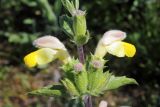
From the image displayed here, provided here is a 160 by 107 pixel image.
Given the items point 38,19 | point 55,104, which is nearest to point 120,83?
point 55,104

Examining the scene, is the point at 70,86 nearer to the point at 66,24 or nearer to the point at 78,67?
the point at 78,67

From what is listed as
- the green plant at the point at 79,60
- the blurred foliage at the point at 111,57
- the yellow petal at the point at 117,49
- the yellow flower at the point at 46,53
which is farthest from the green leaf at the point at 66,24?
the blurred foliage at the point at 111,57

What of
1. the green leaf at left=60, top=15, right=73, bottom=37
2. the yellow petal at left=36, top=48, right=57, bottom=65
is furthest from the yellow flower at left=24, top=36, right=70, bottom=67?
the green leaf at left=60, top=15, right=73, bottom=37

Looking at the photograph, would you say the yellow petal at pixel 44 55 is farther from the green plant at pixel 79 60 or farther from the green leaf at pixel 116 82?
the green leaf at pixel 116 82

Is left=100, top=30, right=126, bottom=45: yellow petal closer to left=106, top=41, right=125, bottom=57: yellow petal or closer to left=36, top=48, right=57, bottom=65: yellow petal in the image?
left=106, top=41, right=125, bottom=57: yellow petal

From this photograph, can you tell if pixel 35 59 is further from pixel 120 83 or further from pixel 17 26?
pixel 17 26
